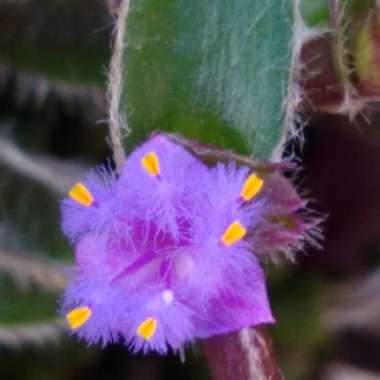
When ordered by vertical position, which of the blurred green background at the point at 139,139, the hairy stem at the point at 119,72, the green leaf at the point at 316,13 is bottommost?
the blurred green background at the point at 139,139

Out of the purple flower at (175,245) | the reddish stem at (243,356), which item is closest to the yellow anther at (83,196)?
the purple flower at (175,245)

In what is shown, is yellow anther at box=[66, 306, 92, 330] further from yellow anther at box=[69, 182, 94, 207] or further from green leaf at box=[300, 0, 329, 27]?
green leaf at box=[300, 0, 329, 27]

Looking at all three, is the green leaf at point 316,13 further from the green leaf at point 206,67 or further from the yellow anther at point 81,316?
the yellow anther at point 81,316

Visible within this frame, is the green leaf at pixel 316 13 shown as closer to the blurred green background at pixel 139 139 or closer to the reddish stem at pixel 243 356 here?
the blurred green background at pixel 139 139

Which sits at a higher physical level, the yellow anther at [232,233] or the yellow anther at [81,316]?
the yellow anther at [232,233]

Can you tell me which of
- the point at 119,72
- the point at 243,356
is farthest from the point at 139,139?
the point at 243,356

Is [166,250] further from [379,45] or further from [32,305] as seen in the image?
[32,305]

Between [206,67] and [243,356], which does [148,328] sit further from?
[206,67]
